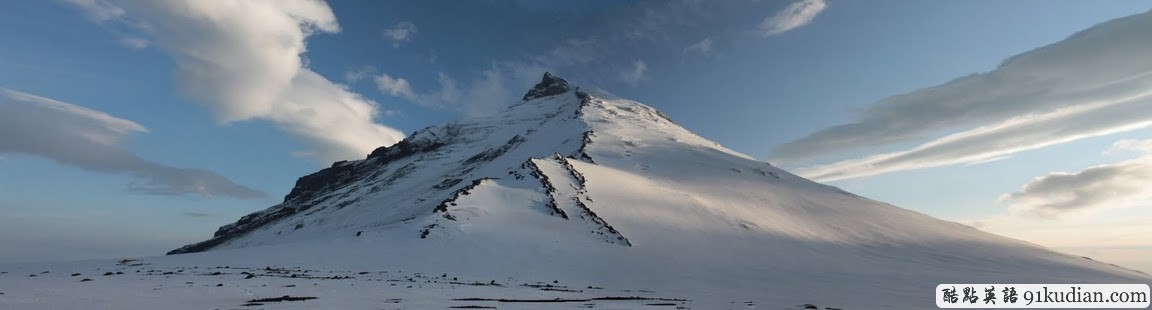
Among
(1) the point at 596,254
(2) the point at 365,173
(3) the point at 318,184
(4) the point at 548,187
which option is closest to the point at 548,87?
(2) the point at 365,173

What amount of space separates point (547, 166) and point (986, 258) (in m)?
48.7

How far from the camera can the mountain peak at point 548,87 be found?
18025 cm

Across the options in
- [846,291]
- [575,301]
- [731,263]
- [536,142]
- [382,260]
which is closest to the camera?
[575,301]

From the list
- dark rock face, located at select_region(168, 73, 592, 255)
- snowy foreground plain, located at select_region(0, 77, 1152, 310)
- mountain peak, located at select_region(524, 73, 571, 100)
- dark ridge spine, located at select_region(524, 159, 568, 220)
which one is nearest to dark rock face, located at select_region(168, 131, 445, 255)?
dark rock face, located at select_region(168, 73, 592, 255)

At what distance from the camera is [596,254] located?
140 ft

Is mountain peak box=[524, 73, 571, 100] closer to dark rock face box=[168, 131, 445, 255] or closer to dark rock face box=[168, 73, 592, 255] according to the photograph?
dark rock face box=[168, 73, 592, 255]

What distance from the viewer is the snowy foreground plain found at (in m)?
20.7

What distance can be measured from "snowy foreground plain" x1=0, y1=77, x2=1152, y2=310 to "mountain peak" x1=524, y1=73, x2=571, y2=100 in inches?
3442

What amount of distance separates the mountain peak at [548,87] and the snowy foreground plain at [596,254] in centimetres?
8742

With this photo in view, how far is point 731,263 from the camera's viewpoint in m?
42.0

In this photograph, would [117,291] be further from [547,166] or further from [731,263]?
[547,166]

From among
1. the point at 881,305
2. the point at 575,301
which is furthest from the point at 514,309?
the point at 881,305

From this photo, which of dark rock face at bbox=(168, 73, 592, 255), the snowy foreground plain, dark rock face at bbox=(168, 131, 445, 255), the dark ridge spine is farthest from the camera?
dark rock face at bbox=(168, 131, 445, 255)

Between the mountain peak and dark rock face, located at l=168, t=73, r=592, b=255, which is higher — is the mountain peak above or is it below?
above
